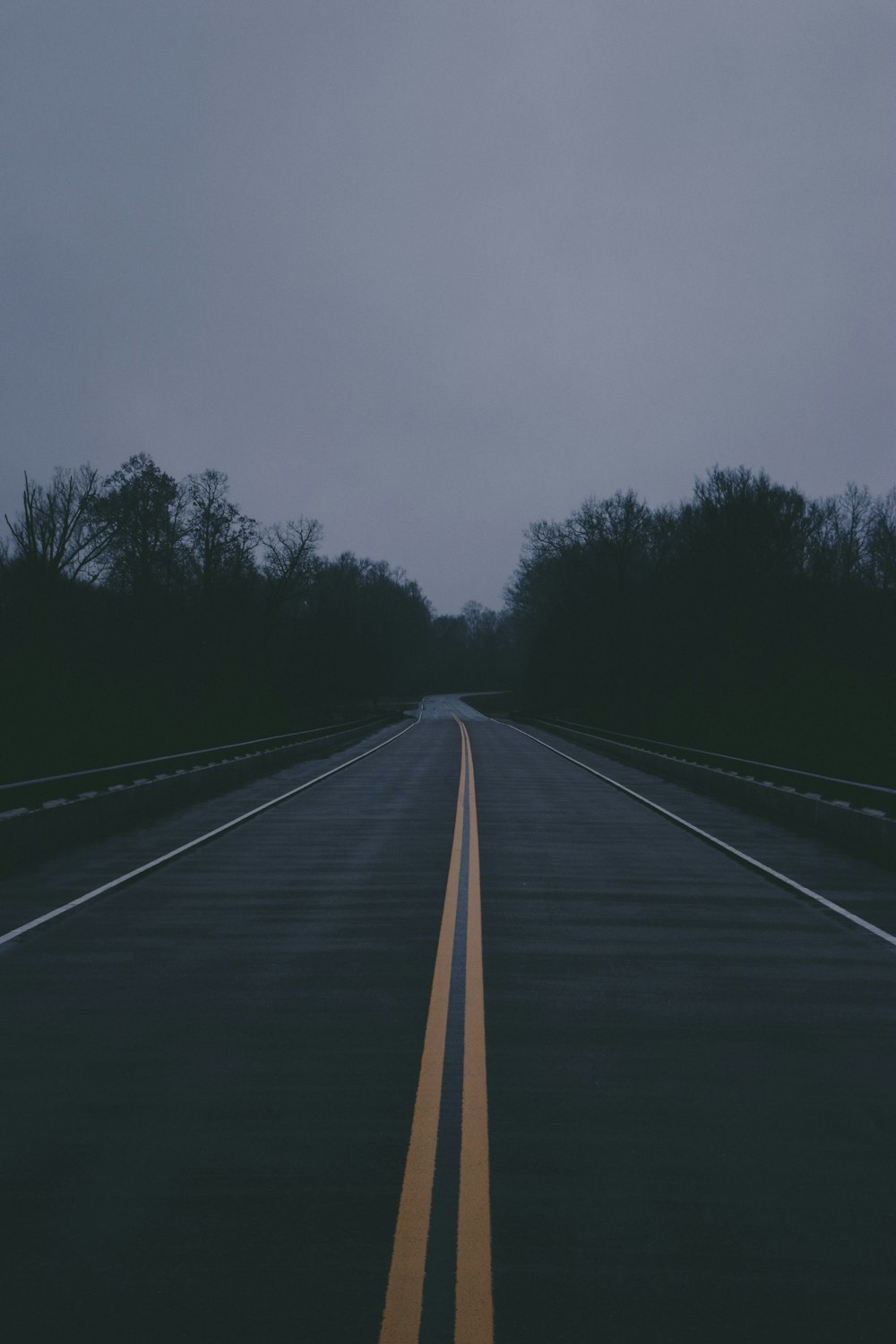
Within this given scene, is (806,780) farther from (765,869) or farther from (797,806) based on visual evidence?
(765,869)

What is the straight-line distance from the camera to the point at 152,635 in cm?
5978

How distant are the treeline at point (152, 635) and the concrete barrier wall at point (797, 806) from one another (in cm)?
1273

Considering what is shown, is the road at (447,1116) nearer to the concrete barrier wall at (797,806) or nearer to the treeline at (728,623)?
the concrete barrier wall at (797,806)

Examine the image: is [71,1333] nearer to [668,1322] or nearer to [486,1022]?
[668,1322]

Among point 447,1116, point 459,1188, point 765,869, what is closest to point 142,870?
point 765,869

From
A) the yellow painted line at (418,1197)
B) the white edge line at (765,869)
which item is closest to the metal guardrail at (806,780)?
the white edge line at (765,869)

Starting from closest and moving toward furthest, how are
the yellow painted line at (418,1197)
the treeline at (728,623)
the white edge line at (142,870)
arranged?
the yellow painted line at (418,1197)
the white edge line at (142,870)
the treeline at (728,623)

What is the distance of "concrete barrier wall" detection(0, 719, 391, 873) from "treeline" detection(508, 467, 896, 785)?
41.8 ft

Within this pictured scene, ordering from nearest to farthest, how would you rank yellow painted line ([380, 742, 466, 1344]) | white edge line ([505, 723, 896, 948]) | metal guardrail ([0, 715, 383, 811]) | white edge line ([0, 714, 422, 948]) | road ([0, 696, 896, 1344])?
yellow painted line ([380, 742, 466, 1344])
road ([0, 696, 896, 1344])
white edge line ([0, 714, 422, 948])
white edge line ([505, 723, 896, 948])
metal guardrail ([0, 715, 383, 811])

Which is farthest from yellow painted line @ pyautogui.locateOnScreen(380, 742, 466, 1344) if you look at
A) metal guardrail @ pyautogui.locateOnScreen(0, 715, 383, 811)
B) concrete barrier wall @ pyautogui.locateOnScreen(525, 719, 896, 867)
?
concrete barrier wall @ pyautogui.locateOnScreen(525, 719, 896, 867)

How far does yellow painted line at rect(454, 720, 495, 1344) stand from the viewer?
3945mm

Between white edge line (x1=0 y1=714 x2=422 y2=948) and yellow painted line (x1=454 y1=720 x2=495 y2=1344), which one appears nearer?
yellow painted line (x1=454 y1=720 x2=495 y2=1344)

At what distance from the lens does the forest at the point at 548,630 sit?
28344 millimetres

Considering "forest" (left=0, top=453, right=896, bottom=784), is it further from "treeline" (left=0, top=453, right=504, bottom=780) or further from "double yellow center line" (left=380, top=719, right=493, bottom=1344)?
"double yellow center line" (left=380, top=719, right=493, bottom=1344)
